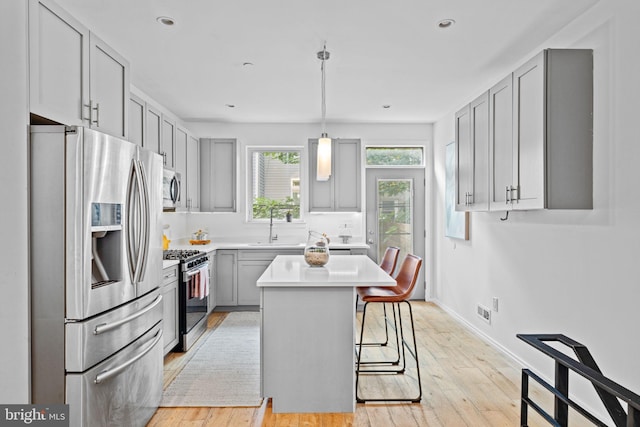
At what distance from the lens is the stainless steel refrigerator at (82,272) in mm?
1937

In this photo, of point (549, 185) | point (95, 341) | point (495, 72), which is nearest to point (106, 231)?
point (95, 341)

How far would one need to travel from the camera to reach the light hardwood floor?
254 cm

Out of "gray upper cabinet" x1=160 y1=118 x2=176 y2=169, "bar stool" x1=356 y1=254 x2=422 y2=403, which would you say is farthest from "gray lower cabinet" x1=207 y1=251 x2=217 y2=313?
"bar stool" x1=356 y1=254 x2=422 y2=403

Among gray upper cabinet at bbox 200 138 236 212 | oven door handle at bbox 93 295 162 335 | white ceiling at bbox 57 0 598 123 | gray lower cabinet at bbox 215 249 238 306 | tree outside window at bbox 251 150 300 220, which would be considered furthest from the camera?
tree outside window at bbox 251 150 300 220

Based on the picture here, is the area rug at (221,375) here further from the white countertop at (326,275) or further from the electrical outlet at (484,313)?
the electrical outlet at (484,313)

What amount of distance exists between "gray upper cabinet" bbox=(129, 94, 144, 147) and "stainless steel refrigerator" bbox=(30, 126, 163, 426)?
132 cm

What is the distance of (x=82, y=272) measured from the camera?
6.44 feet

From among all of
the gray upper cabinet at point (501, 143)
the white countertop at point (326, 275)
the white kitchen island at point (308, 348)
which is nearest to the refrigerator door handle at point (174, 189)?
the white countertop at point (326, 275)

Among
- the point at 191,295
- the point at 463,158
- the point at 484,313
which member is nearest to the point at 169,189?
the point at 191,295

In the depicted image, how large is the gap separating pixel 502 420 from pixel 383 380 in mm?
883

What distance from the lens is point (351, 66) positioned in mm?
3568

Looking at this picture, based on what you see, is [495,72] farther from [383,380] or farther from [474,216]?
[383,380]

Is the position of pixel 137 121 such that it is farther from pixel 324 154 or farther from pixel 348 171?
→ pixel 348 171

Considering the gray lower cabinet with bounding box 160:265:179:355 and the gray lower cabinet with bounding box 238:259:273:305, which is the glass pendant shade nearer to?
the gray lower cabinet with bounding box 160:265:179:355
